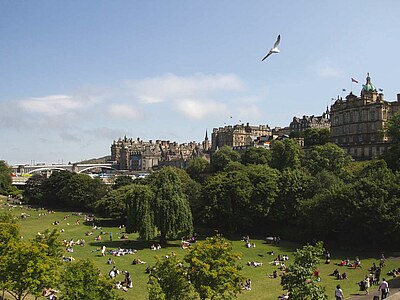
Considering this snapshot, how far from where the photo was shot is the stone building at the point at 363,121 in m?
81.1

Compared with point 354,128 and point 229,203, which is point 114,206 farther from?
point 354,128

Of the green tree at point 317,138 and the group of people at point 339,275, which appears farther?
the green tree at point 317,138

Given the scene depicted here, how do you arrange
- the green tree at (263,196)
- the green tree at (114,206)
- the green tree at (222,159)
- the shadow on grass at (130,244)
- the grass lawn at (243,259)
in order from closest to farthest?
the grass lawn at (243,259)
the shadow on grass at (130,244)
the green tree at (263,196)
the green tree at (114,206)
the green tree at (222,159)

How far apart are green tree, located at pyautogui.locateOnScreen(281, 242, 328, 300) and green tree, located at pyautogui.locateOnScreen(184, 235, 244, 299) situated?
12.3ft

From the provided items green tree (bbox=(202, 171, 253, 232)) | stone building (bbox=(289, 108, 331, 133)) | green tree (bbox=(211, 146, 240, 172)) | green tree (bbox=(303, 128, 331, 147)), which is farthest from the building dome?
stone building (bbox=(289, 108, 331, 133))

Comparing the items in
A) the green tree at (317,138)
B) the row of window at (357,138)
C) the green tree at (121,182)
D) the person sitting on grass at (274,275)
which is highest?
the green tree at (317,138)

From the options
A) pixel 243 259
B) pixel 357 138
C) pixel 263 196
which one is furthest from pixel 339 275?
pixel 357 138

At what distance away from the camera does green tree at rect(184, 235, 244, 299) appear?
72.1 ft

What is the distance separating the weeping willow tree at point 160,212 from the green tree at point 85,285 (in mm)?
26490

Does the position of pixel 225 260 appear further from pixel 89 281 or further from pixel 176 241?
pixel 176 241

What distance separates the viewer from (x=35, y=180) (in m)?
116

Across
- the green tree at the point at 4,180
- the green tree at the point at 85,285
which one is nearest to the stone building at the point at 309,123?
the green tree at the point at 4,180

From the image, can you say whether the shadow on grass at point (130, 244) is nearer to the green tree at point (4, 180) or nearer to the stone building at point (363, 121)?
the stone building at point (363, 121)

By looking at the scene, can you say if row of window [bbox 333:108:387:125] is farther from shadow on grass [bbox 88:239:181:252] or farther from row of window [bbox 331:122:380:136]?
shadow on grass [bbox 88:239:181:252]
